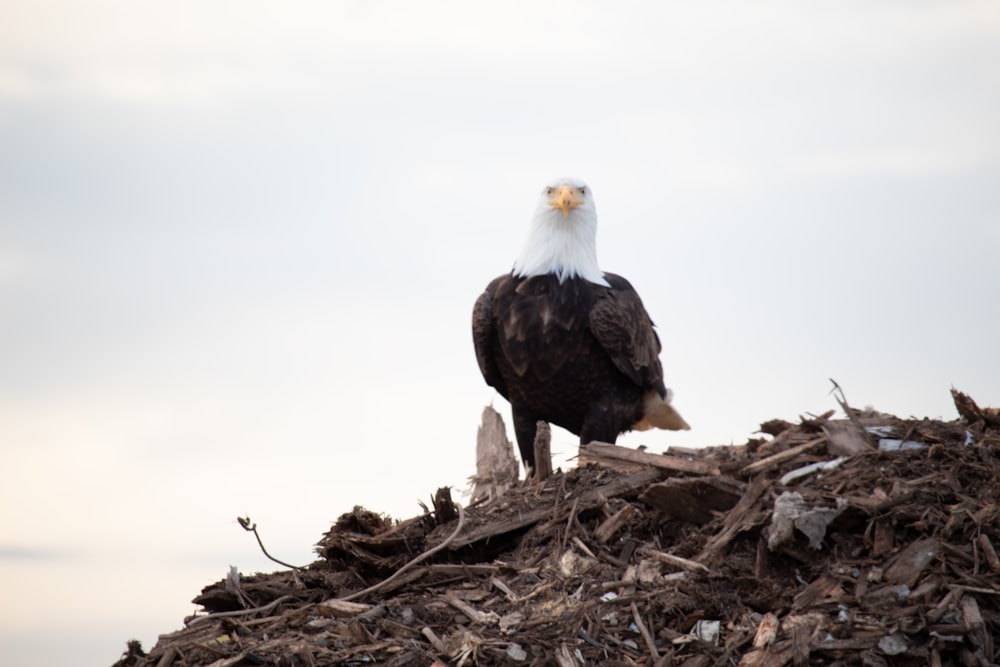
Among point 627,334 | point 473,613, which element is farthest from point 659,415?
point 473,613

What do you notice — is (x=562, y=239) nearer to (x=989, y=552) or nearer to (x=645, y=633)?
(x=645, y=633)

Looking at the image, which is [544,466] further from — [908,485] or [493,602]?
[908,485]

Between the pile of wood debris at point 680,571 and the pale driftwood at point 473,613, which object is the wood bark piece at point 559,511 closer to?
the pile of wood debris at point 680,571

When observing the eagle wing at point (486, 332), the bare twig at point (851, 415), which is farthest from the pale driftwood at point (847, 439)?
the eagle wing at point (486, 332)

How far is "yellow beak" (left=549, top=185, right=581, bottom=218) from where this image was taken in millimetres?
10242

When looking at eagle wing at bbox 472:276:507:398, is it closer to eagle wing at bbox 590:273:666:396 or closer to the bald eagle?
the bald eagle

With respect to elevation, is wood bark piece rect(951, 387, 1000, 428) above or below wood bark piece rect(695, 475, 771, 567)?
above

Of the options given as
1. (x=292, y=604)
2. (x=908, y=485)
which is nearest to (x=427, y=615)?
(x=292, y=604)

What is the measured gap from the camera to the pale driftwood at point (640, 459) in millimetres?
7133

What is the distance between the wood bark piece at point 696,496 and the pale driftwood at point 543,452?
1274 mm

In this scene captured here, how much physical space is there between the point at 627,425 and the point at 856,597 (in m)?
4.84

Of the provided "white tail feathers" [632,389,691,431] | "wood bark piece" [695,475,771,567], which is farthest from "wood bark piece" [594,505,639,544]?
"white tail feathers" [632,389,691,431]

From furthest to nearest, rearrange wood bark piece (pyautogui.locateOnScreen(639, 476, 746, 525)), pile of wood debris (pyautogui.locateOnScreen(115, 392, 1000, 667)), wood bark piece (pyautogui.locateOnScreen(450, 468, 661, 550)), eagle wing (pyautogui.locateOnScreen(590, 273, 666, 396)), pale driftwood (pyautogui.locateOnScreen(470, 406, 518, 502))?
pale driftwood (pyautogui.locateOnScreen(470, 406, 518, 502)) → eagle wing (pyautogui.locateOnScreen(590, 273, 666, 396)) → wood bark piece (pyautogui.locateOnScreen(450, 468, 661, 550)) → wood bark piece (pyautogui.locateOnScreen(639, 476, 746, 525)) → pile of wood debris (pyautogui.locateOnScreen(115, 392, 1000, 667))

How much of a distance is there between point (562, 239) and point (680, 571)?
4.59 metres
